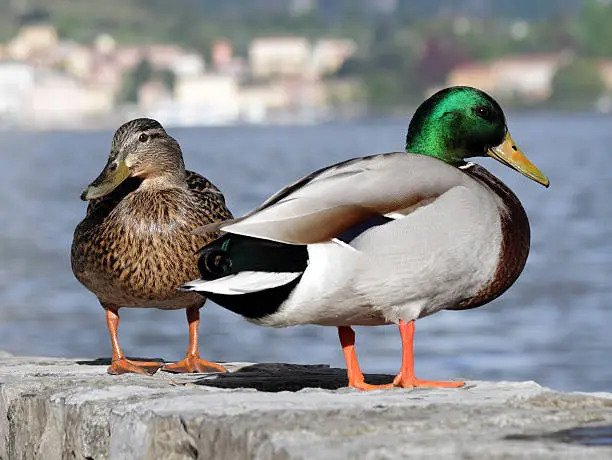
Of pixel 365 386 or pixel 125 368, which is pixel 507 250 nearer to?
pixel 365 386

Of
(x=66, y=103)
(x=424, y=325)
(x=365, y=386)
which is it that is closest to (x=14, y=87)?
(x=66, y=103)

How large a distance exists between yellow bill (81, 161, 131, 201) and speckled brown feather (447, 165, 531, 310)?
1.09 metres

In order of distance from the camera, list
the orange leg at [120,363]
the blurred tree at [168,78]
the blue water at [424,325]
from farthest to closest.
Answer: the blurred tree at [168,78] < the blue water at [424,325] < the orange leg at [120,363]

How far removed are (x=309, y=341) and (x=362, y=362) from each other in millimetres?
1992

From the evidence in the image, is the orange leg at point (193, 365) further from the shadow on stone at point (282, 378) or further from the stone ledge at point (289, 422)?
the stone ledge at point (289, 422)

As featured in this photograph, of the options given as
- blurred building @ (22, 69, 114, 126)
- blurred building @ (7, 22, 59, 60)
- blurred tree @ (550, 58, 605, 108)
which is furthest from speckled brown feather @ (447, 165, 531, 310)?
blurred building @ (7, 22, 59, 60)

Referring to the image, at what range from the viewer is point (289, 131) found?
397 ft

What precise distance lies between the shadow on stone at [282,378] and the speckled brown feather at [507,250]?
47 cm

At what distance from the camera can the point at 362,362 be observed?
1112cm

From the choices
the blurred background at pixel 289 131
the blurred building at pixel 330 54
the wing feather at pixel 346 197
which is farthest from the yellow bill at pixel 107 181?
the blurred building at pixel 330 54

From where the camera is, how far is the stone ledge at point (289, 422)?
2826 millimetres

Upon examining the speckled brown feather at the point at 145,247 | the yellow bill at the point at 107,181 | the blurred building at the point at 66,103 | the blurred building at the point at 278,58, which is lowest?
the speckled brown feather at the point at 145,247

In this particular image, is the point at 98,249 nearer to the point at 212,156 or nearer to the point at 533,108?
the point at 212,156

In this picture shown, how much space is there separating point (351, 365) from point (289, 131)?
117 metres
